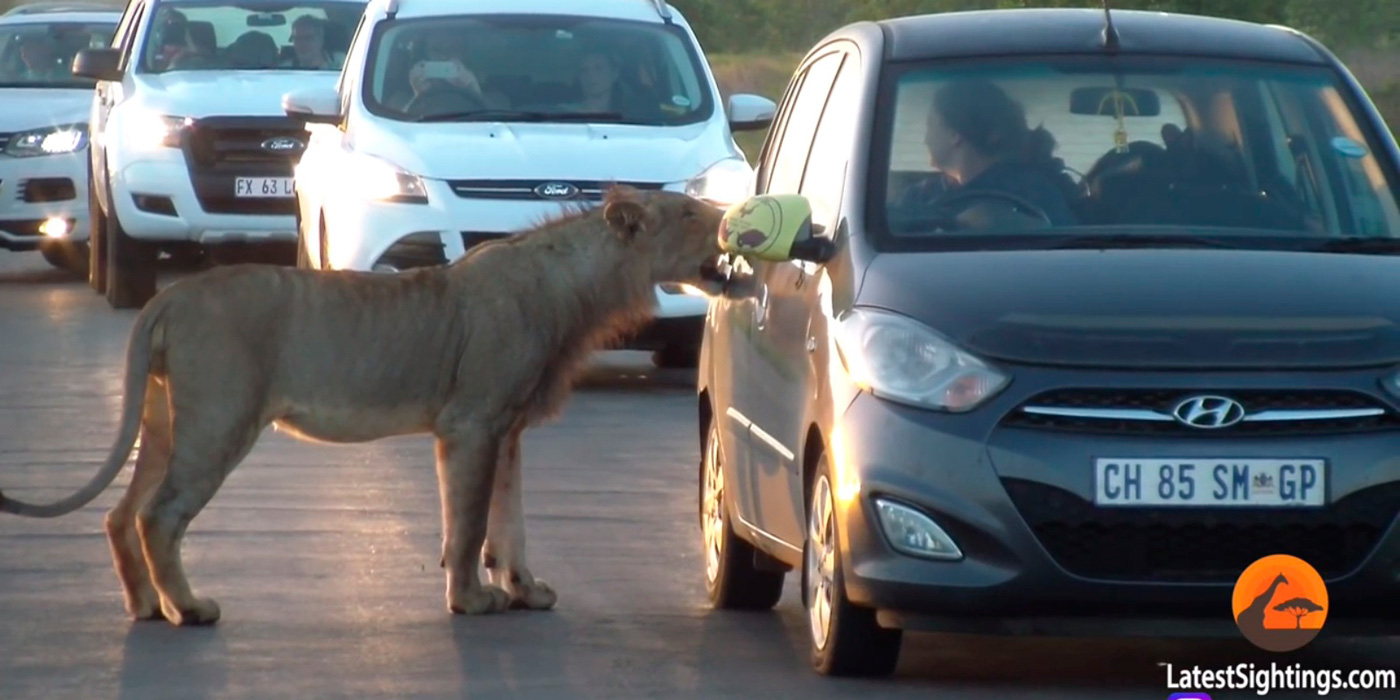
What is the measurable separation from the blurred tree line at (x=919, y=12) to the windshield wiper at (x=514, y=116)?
11.0m

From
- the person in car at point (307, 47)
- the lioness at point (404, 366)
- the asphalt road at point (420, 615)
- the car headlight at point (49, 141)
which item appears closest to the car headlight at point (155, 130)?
the person in car at point (307, 47)

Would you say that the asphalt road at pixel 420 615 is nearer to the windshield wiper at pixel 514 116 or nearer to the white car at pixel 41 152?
the windshield wiper at pixel 514 116

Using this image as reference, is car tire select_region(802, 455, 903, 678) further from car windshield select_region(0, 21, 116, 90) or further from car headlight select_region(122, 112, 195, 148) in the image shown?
car windshield select_region(0, 21, 116, 90)

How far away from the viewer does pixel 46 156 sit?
2031cm

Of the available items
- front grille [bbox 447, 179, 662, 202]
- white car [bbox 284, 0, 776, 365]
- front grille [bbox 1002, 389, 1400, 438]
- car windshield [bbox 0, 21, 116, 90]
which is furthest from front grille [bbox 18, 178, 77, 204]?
front grille [bbox 1002, 389, 1400, 438]

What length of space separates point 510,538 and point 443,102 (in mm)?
6419

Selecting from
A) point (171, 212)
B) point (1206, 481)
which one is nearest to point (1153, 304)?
point (1206, 481)

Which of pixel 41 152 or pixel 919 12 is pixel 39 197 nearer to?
pixel 41 152

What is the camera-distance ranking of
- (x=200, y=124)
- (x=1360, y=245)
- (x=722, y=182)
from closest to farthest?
(x=1360, y=245), (x=722, y=182), (x=200, y=124)

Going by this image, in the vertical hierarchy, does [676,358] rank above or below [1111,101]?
below

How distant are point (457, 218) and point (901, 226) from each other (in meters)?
6.64

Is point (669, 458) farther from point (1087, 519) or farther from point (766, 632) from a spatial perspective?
point (1087, 519)

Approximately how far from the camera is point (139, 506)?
8016mm

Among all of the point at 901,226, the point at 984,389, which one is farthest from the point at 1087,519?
the point at 901,226
